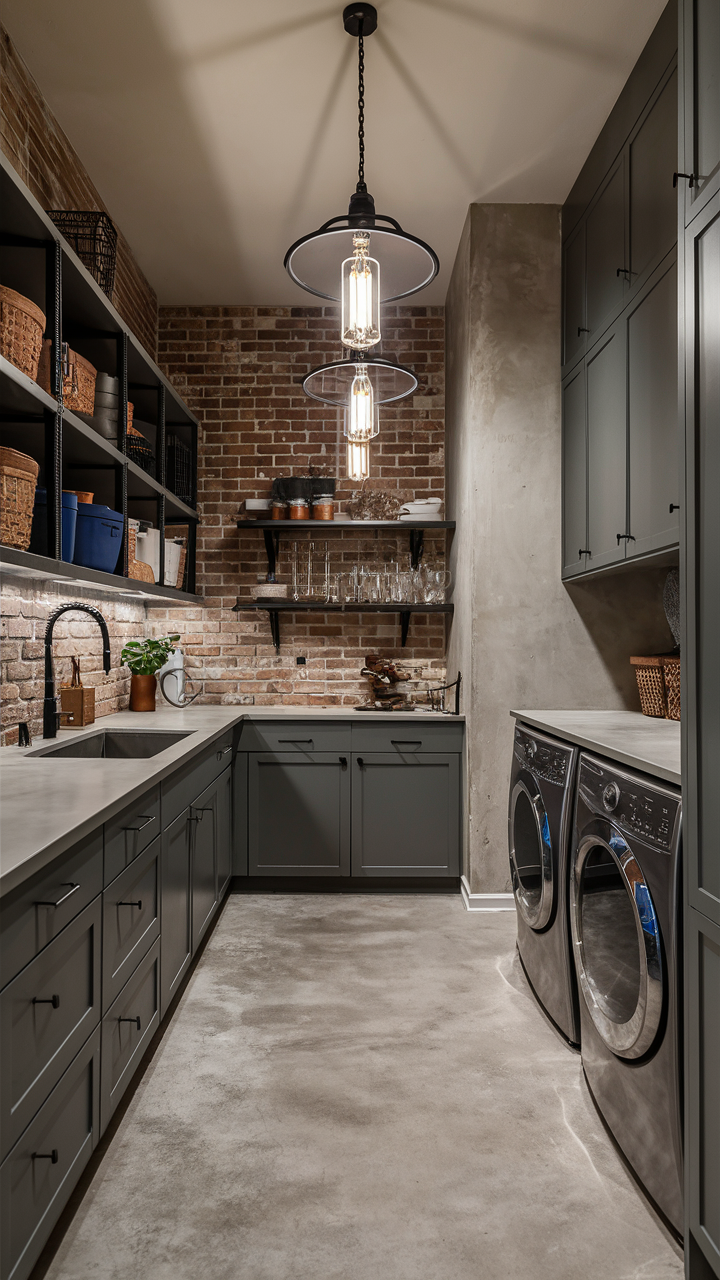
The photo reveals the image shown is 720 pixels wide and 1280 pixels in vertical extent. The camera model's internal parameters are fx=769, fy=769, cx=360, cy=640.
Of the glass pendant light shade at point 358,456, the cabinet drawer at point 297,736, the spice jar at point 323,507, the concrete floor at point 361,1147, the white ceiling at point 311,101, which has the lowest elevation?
the concrete floor at point 361,1147

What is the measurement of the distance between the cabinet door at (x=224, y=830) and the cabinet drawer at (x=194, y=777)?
0.27 ft

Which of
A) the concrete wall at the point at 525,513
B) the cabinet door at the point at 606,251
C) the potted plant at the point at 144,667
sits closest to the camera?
the cabinet door at the point at 606,251

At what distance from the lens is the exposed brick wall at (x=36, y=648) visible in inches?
98.0

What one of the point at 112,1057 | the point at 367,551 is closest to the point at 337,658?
the point at 367,551

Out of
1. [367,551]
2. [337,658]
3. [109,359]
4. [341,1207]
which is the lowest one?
[341,1207]

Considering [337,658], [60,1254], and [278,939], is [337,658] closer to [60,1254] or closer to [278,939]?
[278,939]

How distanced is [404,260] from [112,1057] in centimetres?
352

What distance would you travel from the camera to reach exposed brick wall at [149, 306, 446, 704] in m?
4.43

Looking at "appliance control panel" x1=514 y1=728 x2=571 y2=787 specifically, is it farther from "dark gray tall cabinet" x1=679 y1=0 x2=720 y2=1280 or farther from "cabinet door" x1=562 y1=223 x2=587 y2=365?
"cabinet door" x1=562 y1=223 x2=587 y2=365

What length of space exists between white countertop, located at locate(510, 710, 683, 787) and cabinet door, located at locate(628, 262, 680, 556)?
59 centimetres

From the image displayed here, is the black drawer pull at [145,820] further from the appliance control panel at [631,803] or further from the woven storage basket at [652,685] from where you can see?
the woven storage basket at [652,685]

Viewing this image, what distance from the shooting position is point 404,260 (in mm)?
3740

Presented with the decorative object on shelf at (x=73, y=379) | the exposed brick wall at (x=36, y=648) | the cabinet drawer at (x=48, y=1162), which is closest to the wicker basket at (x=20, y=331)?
the decorative object on shelf at (x=73, y=379)

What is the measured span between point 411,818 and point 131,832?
2063 mm
